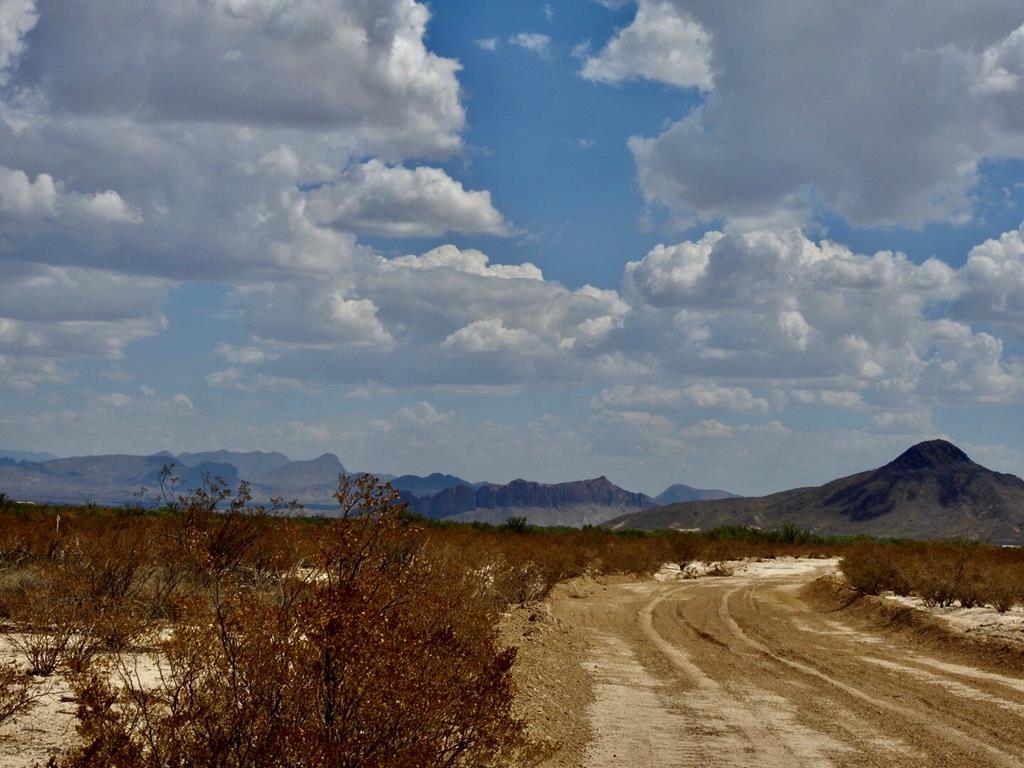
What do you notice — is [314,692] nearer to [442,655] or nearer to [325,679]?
[325,679]

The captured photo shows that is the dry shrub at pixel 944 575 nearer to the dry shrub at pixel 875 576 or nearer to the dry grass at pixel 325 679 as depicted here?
the dry shrub at pixel 875 576

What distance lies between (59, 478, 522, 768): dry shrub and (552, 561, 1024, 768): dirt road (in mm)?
5056

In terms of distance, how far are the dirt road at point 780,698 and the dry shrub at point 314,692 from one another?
199 inches

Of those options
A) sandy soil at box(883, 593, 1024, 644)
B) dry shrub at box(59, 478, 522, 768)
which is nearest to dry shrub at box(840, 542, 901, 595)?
sandy soil at box(883, 593, 1024, 644)

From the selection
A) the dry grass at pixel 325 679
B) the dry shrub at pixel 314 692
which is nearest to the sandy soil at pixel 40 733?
the dry grass at pixel 325 679

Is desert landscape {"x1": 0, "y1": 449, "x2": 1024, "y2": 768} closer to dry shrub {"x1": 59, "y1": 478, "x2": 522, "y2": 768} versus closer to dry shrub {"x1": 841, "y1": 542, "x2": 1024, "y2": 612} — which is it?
dry shrub {"x1": 59, "y1": 478, "x2": 522, "y2": 768}

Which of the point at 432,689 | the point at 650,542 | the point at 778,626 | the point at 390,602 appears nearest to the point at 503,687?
the point at 432,689

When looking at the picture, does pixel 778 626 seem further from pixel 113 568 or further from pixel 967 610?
pixel 113 568

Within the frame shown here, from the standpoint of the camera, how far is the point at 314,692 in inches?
247

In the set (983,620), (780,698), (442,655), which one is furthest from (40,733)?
(983,620)

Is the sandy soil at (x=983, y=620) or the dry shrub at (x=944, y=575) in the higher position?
the dry shrub at (x=944, y=575)

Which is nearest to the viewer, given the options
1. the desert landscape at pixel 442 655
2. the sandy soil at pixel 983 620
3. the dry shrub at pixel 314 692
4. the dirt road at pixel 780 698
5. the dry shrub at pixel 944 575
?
the dry shrub at pixel 314 692

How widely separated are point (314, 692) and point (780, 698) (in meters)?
11.1

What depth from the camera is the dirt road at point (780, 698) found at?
1199 cm
